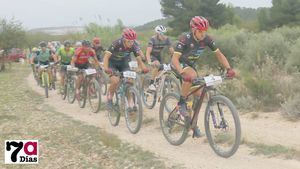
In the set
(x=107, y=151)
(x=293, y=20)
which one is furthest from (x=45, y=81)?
(x=293, y=20)

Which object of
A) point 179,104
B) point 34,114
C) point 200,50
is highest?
point 200,50

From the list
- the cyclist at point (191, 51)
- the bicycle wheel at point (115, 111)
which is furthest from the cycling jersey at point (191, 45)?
the bicycle wheel at point (115, 111)

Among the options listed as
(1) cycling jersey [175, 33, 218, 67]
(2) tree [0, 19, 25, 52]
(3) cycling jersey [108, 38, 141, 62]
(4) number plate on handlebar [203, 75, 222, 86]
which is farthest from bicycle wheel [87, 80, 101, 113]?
(2) tree [0, 19, 25, 52]

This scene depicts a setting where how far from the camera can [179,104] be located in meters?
8.21

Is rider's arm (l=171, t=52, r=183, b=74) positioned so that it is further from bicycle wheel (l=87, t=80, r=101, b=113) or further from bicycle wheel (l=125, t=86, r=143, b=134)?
bicycle wheel (l=87, t=80, r=101, b=113)

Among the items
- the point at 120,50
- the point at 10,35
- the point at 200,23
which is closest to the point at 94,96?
the point at 120,50

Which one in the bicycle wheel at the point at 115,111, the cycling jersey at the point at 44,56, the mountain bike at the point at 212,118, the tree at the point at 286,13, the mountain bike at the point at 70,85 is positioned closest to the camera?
the mountain bike at the point at 212,118

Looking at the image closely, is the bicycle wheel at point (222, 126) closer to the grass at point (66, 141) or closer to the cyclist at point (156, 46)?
the grass at point (66, 141)

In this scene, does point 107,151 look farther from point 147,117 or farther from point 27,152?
point 147,117

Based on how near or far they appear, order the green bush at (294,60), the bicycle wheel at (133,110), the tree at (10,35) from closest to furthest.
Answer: the bicycle wheel at (133,110) < the green bush at (294,60) < the tree at (10,35)

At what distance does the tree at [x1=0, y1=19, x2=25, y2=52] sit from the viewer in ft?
118

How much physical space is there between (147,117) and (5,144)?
3155mm

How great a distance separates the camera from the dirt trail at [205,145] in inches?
282

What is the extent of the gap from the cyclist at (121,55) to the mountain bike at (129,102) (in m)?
0.17
